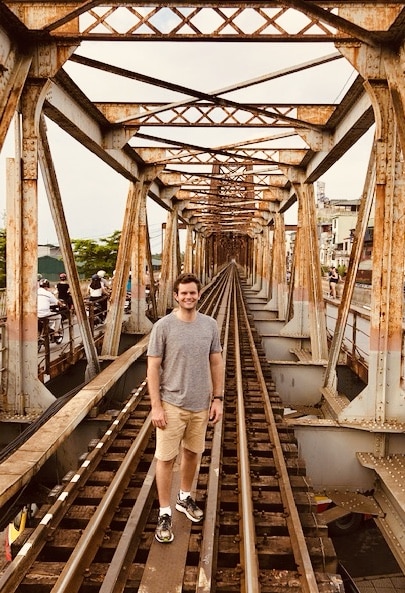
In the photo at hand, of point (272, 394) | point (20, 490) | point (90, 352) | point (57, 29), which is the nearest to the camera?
point (20, 490)

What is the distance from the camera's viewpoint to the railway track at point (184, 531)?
3.25 m

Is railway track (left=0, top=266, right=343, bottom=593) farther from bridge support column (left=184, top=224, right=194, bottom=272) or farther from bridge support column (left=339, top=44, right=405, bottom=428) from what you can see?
bridge support column (left=184, top=224, right=194, bottom=272)

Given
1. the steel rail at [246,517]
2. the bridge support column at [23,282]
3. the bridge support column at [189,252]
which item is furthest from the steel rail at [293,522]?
the bridge support column at [189,252]

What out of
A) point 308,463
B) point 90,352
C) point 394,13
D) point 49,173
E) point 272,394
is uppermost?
point 394,13

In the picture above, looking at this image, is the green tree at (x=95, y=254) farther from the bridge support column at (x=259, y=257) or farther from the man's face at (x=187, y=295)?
the man's face at (x=187, y=295)

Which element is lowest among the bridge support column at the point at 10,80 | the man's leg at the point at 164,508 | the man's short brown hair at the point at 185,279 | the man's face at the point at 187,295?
the man's leg at the point at 164,508

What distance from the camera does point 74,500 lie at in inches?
172

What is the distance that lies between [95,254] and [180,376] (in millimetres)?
49072

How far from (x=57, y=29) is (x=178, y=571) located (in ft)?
21.0

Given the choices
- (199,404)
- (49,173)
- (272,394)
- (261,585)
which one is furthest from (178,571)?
(49,173)

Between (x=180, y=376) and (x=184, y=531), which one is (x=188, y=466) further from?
(x=180, y=376)

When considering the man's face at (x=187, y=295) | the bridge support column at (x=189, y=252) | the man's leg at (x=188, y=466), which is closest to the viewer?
the man's face at (x=187, y=295)

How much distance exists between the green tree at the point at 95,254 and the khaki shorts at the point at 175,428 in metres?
47.3

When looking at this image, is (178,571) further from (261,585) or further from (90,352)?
(90,352)
